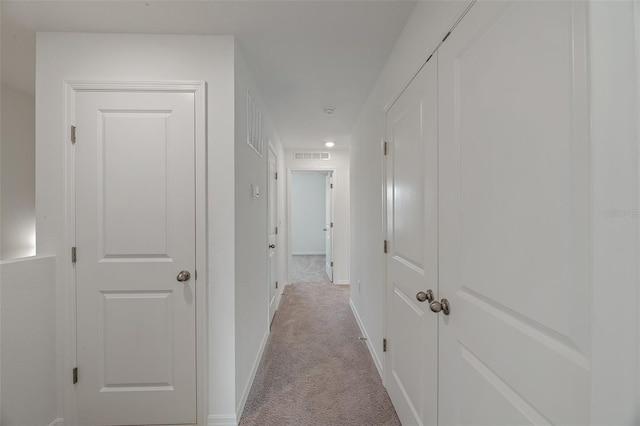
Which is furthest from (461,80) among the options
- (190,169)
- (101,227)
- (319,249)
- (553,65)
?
(319,249)

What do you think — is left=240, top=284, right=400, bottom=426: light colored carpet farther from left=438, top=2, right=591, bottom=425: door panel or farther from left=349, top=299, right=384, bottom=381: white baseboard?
left=438, top=2, right=591, bottom=425: door panel

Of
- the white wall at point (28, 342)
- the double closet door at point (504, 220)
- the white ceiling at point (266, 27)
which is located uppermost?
the white ceiling at point (266, 27)

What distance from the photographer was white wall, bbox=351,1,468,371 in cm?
127

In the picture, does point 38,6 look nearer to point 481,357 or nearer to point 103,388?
point 103,388

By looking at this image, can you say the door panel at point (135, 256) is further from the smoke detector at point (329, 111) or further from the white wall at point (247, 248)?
the smoke detector at point (329, 111)

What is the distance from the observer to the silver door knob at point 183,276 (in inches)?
62.9

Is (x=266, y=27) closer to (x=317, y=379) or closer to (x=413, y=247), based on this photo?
(x=413, y=247)

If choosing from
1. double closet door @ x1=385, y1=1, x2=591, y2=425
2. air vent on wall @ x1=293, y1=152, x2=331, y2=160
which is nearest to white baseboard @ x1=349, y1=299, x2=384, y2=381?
double closet door @ x1=385, y1=1, x2=591, y2=425

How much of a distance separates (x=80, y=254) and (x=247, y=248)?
38.5 inches

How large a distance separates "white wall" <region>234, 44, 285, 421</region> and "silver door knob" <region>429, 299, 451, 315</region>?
1.17m

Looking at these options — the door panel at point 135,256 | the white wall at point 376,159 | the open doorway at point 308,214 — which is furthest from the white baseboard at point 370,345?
the open doorway at point 308,214

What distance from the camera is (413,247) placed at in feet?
4.81

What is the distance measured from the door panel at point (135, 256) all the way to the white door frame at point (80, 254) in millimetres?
31

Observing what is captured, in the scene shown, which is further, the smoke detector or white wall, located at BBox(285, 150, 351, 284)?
white wall, located at BBox(285, 150, 351, 284)
